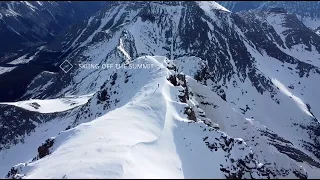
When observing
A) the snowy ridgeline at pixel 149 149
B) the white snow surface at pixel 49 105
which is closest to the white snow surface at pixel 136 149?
the snowy ridgeline at pixel 149 149

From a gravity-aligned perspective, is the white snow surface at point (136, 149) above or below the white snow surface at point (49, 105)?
above

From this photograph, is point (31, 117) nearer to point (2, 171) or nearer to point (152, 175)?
point (2, 171)

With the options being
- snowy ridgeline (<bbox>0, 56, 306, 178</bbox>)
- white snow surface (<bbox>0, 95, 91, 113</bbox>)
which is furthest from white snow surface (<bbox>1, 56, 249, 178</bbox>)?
white snow surface (<bbox>0, 95, 91, 113</bbox>)

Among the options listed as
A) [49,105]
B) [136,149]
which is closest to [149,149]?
[136,149]

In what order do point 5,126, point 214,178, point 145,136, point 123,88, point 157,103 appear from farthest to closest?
point 5,126 < point 123,88 < point 157,103 < point 145,136 < point 214,178

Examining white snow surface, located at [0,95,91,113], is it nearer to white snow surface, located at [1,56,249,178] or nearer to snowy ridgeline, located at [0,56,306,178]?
snowy ridgeline, located at [0,56,306,178]

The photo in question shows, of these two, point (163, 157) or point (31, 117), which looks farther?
point (31, 117)

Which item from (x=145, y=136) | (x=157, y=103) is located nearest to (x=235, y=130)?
(x=157, y=103)

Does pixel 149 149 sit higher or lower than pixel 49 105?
higher

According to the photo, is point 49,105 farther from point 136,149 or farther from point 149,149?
point 136,149

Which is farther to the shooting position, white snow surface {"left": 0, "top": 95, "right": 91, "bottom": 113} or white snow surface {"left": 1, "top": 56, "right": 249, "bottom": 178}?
white snow surface {"left": 0, "top": 95, "right": 91, "bottom": 113}

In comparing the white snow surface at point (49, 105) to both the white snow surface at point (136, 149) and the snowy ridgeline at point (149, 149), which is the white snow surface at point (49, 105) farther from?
the white snow surface at point (136, 149)
